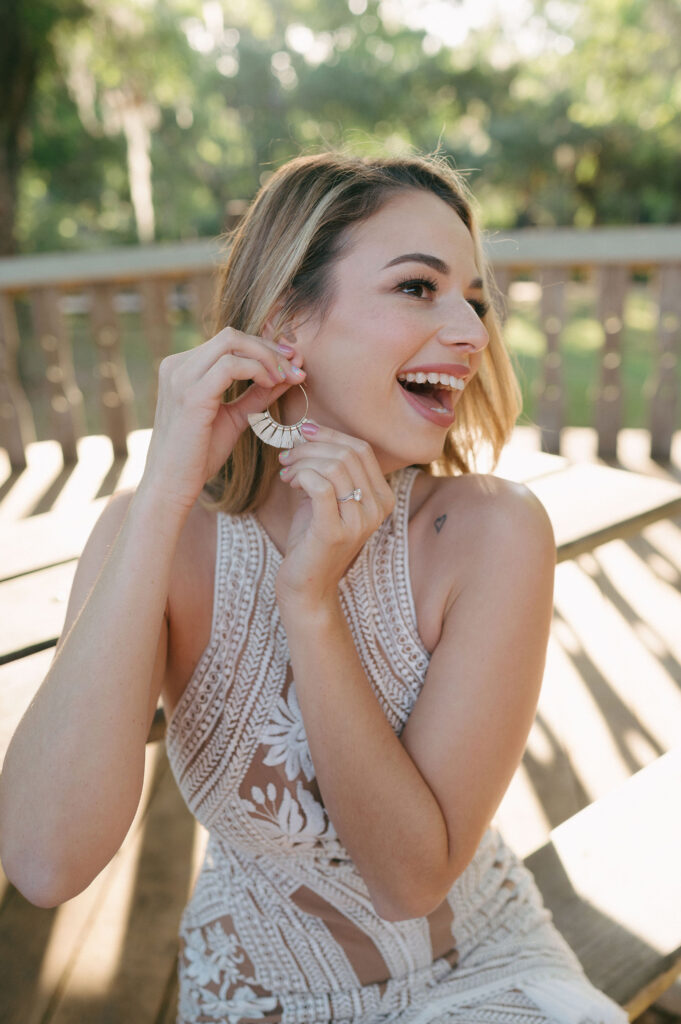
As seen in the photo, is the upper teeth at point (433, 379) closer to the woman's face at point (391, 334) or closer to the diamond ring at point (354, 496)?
the woman's face at point (391, 334)

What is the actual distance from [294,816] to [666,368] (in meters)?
3.87

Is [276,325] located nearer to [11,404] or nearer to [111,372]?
[111,372]

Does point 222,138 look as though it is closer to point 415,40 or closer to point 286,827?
point 415,40

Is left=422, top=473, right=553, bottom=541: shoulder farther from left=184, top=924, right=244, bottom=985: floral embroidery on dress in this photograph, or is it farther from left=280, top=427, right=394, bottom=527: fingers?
left=184, top=924, right=244, bottom=985: floral embroidery on dress

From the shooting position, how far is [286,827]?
4.40 ft

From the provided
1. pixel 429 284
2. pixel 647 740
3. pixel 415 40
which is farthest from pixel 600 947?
pixel 415 40

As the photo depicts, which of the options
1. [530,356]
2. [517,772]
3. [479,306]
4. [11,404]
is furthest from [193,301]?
[530,356]

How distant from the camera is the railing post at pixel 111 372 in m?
4.48

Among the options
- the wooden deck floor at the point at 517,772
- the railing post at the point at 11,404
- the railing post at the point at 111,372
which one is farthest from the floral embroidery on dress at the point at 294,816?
the railing post at the point at 11,404

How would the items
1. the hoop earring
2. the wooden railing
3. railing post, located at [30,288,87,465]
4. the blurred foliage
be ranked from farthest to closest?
1. the blurred foliage
2. railing post, located at [30,288,87,465]
3. the wooden railing
4. the hoop earring

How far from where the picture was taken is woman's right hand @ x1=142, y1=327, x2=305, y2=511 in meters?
1.22

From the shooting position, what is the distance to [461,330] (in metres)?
1.36

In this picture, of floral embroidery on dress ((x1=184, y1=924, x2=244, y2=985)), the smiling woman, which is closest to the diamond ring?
the smiling woman

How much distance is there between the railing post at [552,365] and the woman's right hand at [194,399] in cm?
341
